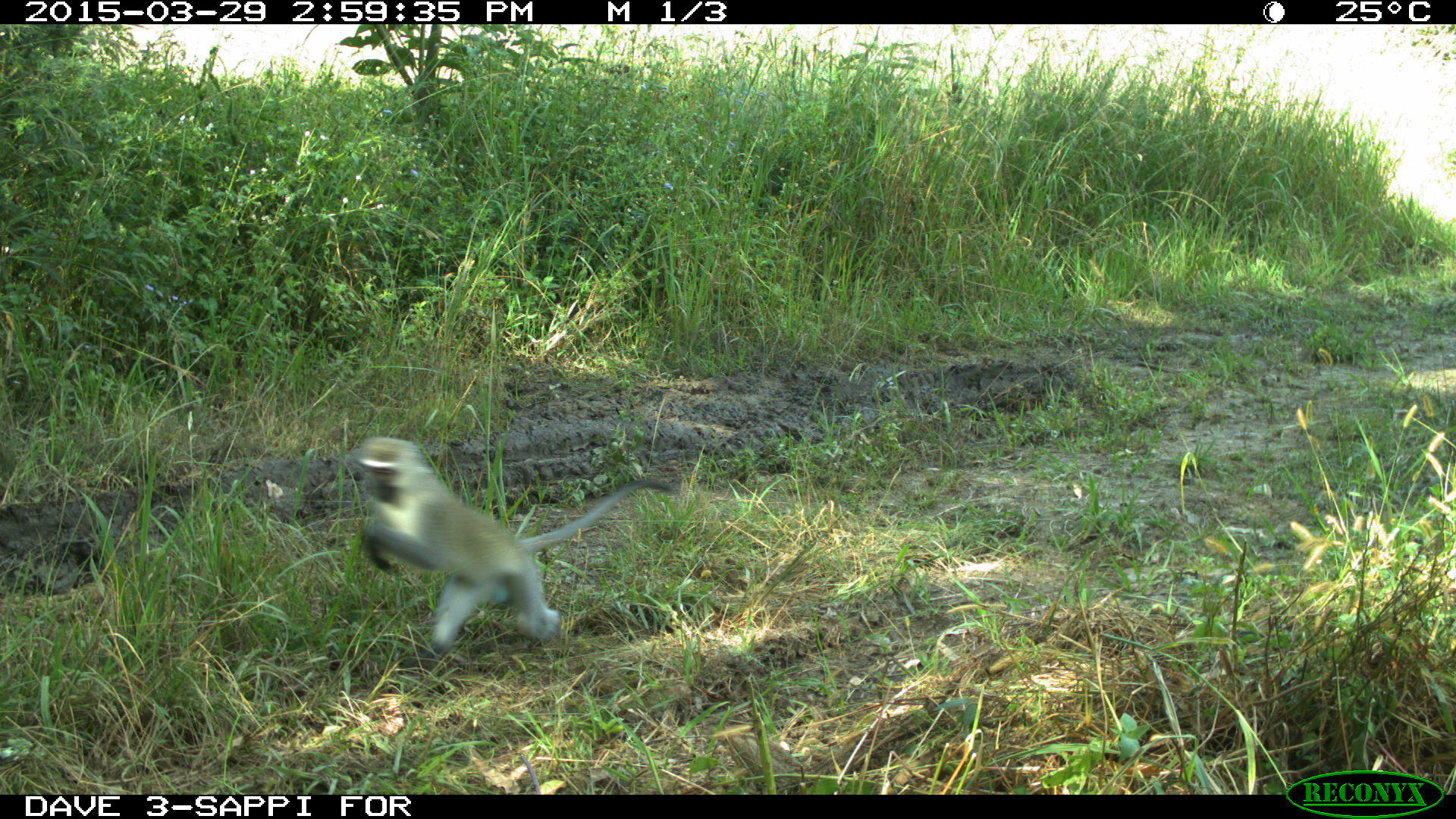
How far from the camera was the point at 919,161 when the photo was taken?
5.41 metres

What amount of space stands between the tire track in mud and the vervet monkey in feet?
2.34

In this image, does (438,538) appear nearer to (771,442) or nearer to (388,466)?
(388,466)

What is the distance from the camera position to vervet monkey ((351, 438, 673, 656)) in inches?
80.7

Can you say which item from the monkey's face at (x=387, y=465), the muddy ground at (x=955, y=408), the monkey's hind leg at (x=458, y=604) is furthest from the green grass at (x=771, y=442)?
the monkey's face at (x=387, y=465)

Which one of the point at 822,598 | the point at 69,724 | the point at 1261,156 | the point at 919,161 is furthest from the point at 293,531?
the point at 1261,156

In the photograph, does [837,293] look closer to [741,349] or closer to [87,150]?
[741,349]

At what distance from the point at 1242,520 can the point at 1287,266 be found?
13.0 ft

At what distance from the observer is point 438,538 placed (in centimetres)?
205

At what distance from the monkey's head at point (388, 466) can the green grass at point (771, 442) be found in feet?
1.58
